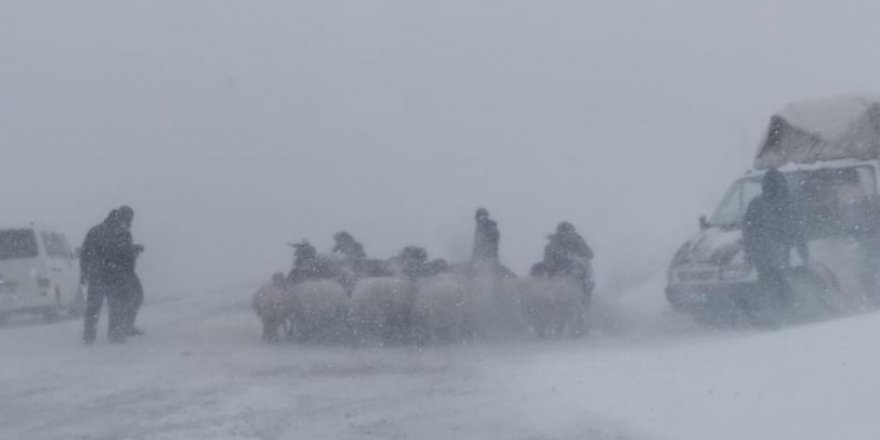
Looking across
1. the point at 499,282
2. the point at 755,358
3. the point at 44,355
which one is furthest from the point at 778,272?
the point at 44,355

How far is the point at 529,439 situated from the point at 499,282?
8.55m

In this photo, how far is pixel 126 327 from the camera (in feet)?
65.3

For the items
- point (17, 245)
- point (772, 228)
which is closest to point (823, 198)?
point (772, 228)

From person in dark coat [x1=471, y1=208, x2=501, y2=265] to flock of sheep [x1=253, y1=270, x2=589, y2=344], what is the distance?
0.60 meters

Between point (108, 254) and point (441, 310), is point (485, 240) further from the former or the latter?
point (108, 254)

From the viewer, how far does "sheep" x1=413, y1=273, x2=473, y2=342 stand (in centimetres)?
1805

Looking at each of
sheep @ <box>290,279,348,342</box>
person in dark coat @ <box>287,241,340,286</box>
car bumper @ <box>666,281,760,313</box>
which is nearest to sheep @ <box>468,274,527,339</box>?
sheep @ <box>290,279,348,342</box>

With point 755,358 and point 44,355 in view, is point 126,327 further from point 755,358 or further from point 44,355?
point 755,358

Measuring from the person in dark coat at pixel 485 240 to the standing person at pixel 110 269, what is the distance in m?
4.68

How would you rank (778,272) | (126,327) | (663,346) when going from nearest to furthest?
(663,346), (778,272), (126,327)

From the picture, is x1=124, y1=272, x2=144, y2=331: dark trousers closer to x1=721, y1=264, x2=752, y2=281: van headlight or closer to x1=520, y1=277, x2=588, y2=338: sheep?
x1=520, y1=277, x2=588, y2=338: sheep

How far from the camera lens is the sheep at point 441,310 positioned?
59.2 feet

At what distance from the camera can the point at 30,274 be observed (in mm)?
25406

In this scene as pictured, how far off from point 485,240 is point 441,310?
209cm
